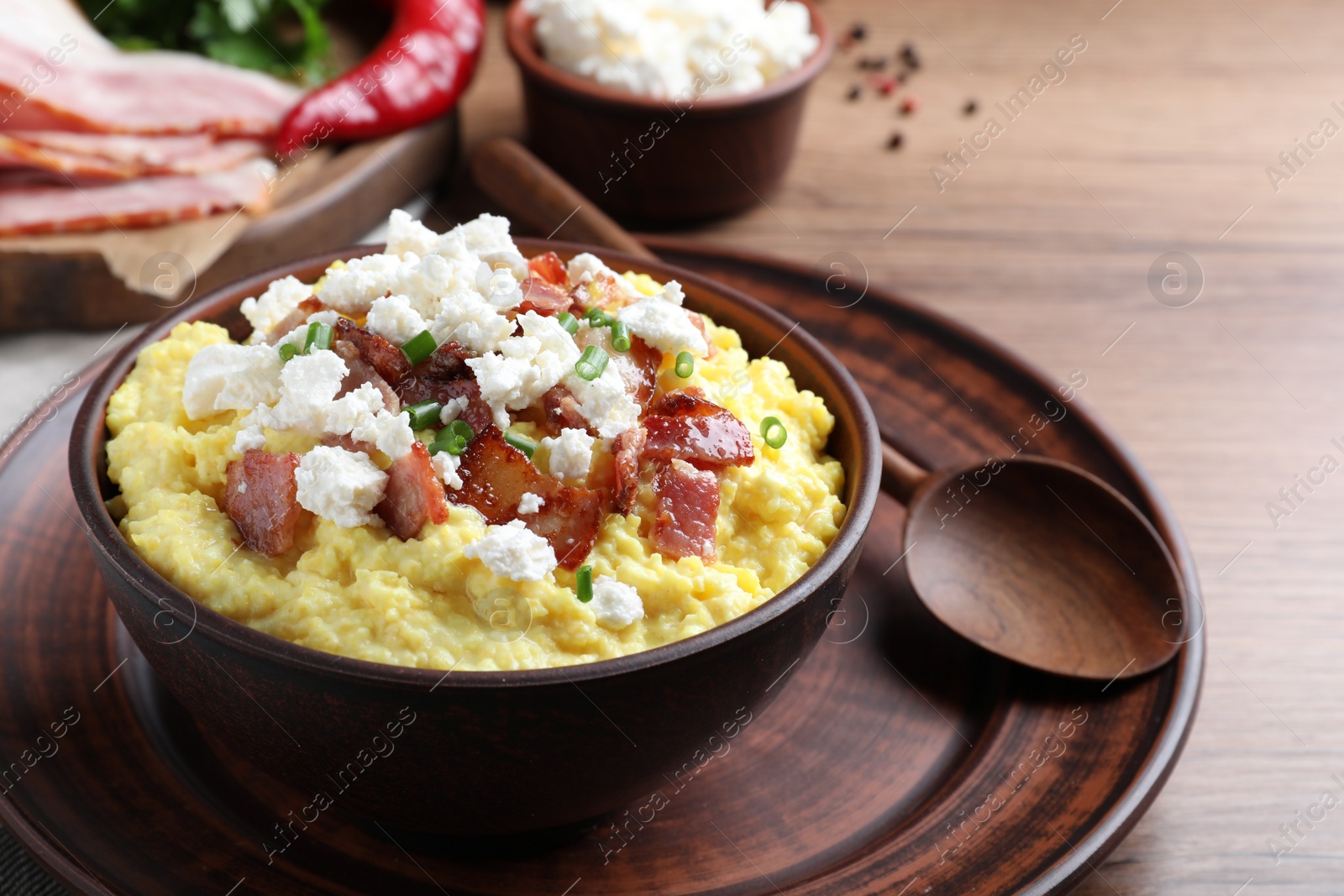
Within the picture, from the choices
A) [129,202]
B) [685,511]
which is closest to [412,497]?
[685,511]

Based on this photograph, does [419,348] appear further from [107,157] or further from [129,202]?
[107,157]

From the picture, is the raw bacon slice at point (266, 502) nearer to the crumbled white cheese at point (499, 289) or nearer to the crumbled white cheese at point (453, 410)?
the crumbled white cheese at point (453, 410)

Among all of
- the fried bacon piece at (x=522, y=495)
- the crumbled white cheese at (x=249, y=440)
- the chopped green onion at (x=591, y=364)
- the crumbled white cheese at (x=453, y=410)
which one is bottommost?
the fried bacon piece at (x=522, y=495)

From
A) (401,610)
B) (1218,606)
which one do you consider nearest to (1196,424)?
(1218,606)

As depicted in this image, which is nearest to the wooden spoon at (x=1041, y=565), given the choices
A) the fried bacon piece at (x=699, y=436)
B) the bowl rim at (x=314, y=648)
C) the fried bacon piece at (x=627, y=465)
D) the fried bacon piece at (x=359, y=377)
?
the bowl rim at (x=314, y=648)

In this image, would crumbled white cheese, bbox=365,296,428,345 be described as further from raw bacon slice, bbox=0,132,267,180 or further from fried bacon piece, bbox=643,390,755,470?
raw bacon slice, bbox=0,132,267,180

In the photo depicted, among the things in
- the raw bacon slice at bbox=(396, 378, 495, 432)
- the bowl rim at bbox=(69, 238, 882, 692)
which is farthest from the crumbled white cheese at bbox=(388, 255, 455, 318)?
the bowl rim at bbox=(69, 238, 882, 692)
